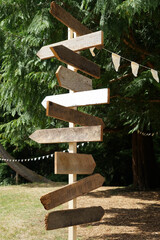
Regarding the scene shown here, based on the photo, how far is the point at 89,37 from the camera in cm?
389

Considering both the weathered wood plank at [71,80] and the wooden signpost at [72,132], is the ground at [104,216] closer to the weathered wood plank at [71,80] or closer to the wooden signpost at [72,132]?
the wooden signpost at [72,132]

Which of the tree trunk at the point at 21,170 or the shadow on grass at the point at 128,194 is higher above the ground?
the tree trunk at the point at 21,170

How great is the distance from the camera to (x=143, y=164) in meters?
11.8

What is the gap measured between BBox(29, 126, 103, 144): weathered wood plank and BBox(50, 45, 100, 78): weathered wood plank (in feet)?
2.56

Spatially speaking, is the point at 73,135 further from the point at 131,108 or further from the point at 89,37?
the point at 131,108

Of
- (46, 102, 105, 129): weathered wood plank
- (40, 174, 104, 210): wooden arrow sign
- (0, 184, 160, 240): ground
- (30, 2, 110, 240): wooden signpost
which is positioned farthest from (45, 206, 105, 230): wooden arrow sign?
(0, 184, 160, 240): ground

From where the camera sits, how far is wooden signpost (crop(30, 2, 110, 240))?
11.2ft

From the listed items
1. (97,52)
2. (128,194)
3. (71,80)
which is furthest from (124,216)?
(71,80)

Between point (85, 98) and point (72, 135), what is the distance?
0.44 meters

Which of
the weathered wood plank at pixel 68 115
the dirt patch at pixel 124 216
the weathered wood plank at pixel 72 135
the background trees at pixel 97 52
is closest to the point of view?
the weathered wood plank at pixel 68 115

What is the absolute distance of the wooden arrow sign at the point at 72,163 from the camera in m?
3.39

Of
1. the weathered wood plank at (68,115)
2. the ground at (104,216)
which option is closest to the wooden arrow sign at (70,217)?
the weathered wood plank at (68,115)

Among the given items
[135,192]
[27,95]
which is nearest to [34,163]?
[135,192]

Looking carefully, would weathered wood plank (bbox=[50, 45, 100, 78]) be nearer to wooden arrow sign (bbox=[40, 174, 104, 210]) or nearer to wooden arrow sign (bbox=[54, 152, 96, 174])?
wooden arrow sign (bbox=[54, 152, 96, 174])
